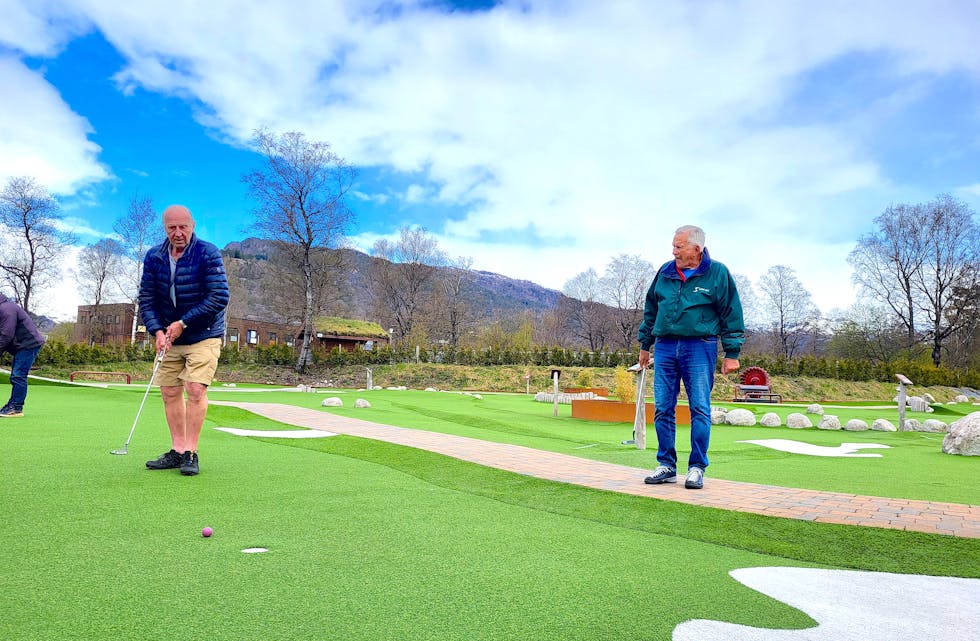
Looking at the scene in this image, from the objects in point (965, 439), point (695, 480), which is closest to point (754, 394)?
point (965, 439)

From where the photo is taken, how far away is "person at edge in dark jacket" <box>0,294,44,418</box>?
285 inches

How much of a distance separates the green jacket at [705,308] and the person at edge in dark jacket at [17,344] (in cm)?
725

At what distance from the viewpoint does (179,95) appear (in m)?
30.1

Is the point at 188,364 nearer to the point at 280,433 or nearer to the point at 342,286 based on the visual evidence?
the point at 280,433

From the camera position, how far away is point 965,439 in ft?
23.5

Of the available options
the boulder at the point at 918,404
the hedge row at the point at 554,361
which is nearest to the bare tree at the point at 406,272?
the hedge row at the point at 554,361

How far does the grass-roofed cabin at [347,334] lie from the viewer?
55.7 metres

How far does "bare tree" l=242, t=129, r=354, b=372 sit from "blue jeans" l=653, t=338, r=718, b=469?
31.1m

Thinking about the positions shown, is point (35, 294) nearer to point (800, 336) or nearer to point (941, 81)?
point (941, 81)

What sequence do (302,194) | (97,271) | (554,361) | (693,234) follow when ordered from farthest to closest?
1. (97,271)
2. (554,361)
3. (302,194)
4. (693,234)

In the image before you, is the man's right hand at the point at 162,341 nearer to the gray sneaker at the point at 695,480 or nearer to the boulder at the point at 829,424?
the gray sneaker at the point at 695,480

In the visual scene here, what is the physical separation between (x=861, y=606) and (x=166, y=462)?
4059 millimetres

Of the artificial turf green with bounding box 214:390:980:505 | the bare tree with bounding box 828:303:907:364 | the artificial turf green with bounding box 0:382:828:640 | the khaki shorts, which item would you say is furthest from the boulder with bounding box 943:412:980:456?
the bare tree with bounding box 828:303:907:364

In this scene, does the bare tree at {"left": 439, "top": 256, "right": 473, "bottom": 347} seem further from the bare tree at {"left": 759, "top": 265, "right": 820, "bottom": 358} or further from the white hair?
the white hair
